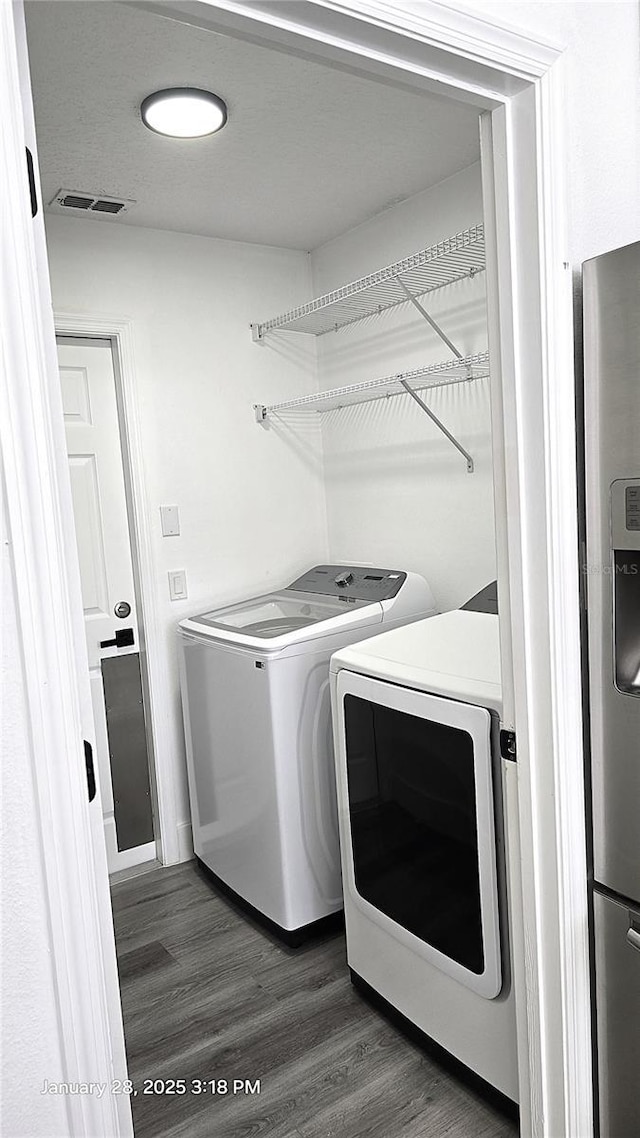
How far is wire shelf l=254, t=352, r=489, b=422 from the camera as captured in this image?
7.63ft

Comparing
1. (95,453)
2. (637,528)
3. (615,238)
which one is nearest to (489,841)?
(637,528)

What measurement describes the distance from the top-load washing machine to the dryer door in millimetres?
308

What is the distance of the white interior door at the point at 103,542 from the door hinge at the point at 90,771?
2.01 metres

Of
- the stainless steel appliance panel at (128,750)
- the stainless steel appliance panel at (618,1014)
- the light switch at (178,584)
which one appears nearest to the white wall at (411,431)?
the light switch at (178,584)

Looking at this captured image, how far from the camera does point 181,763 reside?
3.01m

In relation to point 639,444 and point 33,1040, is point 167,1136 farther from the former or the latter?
point 639,444

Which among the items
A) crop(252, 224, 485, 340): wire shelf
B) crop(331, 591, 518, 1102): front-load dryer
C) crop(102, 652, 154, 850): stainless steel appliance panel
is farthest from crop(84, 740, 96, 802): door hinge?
crop(102, 652, 154, 850): stainless steel appliance panel

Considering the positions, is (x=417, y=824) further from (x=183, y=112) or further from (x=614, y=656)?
(x=183, y=112)

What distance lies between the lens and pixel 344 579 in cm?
285

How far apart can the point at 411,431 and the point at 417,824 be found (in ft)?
4.89

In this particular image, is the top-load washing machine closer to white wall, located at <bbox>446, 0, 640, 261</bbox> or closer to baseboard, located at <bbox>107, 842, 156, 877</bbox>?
baseboard, located at <bbox>107, 842, 156, 877</bbox>

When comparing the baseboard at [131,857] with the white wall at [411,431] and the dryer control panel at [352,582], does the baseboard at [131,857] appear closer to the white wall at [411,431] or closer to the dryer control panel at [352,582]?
the dryer control panel at [352,582]

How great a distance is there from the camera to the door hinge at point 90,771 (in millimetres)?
869

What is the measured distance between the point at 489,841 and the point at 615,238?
118 cm
